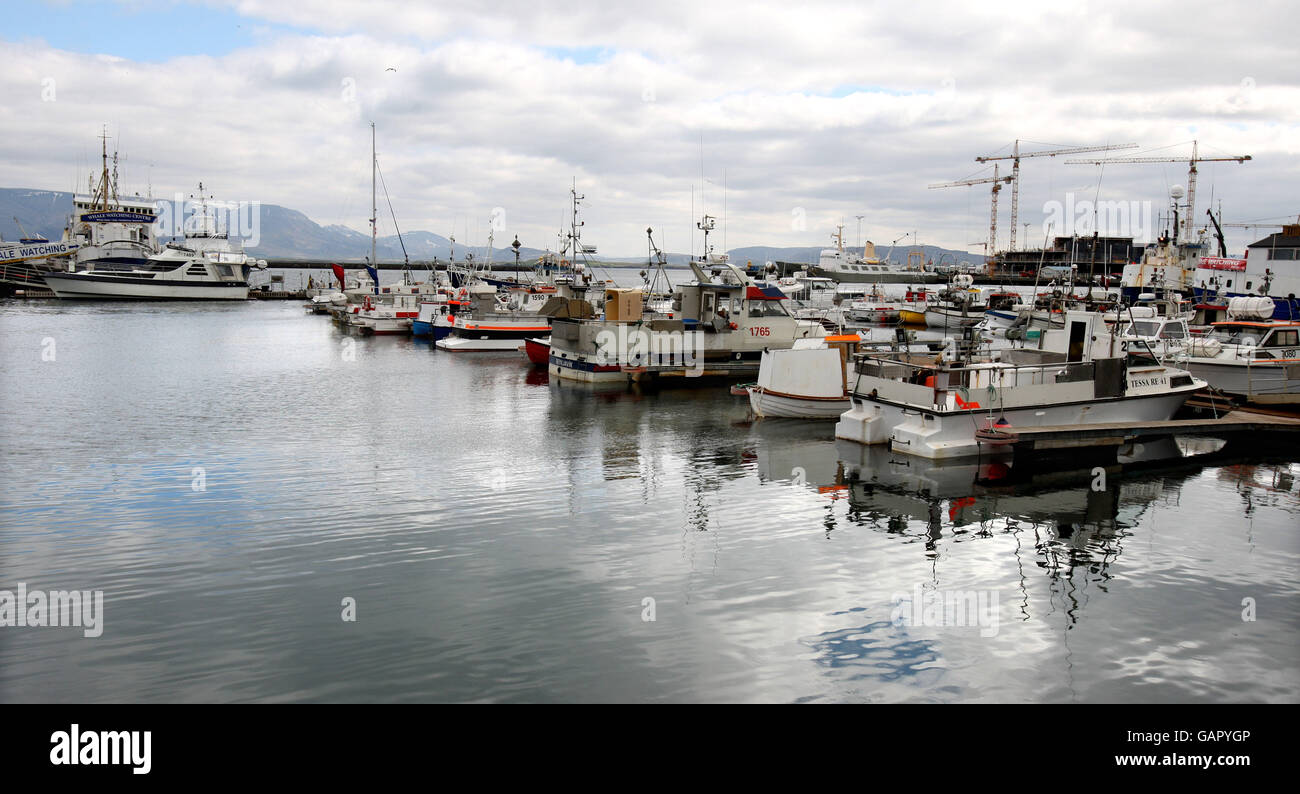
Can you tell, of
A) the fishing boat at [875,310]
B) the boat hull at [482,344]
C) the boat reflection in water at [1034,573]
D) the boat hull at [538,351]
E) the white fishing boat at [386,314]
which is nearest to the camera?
the boat reflection in water at [1034,573]

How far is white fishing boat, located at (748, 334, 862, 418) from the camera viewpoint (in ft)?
82.4

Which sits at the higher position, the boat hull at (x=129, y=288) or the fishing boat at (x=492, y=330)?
the boat hull at (x=129, y=288)

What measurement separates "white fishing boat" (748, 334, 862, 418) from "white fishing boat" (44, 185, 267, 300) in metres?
85.9

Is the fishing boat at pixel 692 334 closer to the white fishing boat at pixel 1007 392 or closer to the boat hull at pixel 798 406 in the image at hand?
the boat hull at pixel 798 406

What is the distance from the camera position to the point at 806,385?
25109 millimetres

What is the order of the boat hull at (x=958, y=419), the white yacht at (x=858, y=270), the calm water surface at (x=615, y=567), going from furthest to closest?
the white yacht at (x=858, y=270) < the boat hull at (x=958, y=419) < the calm water surface at (x=615, y=567)

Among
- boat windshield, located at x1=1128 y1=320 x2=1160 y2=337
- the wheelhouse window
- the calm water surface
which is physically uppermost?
boat windshield, located at x1=1128 y1=320 x2=1160 y2=337

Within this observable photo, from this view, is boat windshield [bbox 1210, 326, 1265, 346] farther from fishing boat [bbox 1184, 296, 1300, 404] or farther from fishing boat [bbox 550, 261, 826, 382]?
fishing boat [bbox 550, 261, 826, 382]

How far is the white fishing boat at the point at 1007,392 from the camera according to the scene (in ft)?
62.8

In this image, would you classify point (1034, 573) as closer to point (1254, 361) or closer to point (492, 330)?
point (1254, 361)

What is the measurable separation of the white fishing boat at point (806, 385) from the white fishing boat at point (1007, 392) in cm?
263

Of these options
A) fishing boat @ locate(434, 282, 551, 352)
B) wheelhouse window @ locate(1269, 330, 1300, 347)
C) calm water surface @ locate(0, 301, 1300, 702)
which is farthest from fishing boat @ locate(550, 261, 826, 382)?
wheelhouse window @ locate(1269, 330, 1300, 347)

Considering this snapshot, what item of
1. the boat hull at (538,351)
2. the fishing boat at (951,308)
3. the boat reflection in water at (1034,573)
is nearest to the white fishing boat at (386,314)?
the boat hull at (538,351)
